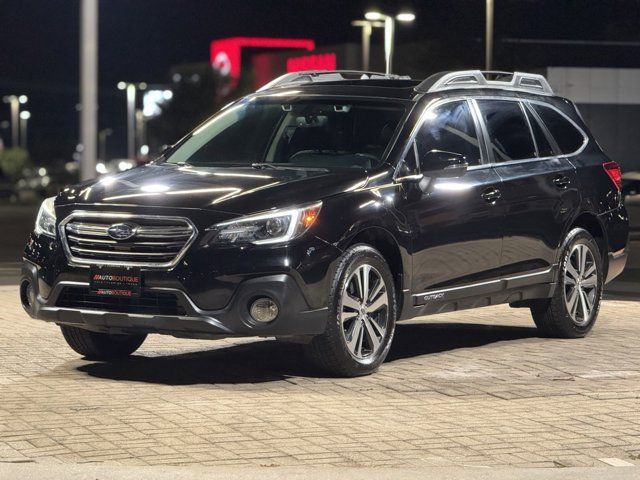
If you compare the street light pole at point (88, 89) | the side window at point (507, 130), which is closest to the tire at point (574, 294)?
the side window at point (507, 130)

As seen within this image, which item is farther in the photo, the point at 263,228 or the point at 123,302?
the point at 123,302

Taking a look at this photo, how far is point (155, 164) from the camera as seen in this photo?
10875mm

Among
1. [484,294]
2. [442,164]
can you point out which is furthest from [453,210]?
[484,294]

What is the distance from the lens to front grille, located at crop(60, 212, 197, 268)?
9.28 meters

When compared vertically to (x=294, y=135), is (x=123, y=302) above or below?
below

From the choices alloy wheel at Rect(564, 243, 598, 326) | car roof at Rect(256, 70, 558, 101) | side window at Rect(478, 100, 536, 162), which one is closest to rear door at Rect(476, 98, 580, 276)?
side window at Rect(478, 100, 536, 162)

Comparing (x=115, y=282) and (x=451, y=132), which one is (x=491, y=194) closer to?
(x=451, y=132)

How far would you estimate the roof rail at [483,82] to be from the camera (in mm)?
10953

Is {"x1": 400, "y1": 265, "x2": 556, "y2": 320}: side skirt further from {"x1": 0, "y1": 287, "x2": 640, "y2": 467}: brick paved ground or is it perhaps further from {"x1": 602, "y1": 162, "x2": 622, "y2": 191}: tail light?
{"x1": 602, "y1": 162, "x2": 622, "y2": 191}: tail light

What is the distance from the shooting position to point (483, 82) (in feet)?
37.9

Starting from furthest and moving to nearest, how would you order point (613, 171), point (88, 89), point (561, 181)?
point (88, 89) < point (613, 171) < point (561, 181)

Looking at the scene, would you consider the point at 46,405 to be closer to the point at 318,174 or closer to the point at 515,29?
the point at 318,174

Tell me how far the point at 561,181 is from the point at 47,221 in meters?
3.99

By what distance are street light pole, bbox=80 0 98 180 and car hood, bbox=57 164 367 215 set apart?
8.84 metres
